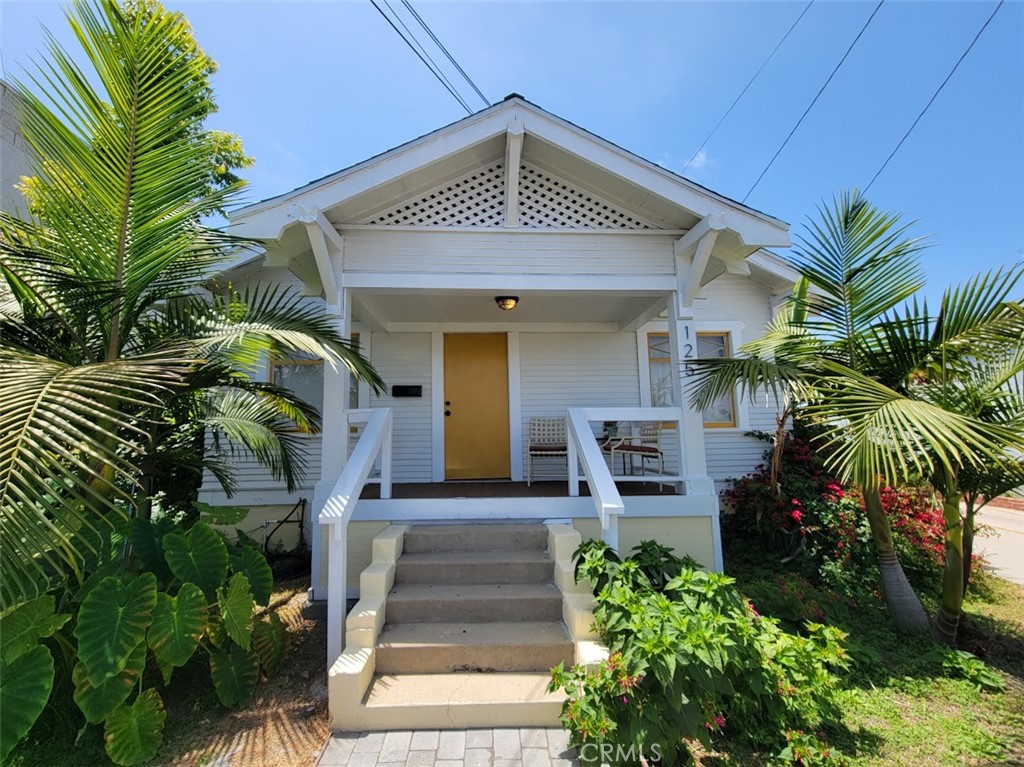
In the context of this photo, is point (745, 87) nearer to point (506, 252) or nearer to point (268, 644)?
point (506, 252)

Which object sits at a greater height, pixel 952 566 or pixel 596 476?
pixel 596 476

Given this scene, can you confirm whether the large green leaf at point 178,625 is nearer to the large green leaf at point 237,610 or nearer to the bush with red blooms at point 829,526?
the large green leaf at point 237,610

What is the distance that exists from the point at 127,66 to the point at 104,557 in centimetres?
276

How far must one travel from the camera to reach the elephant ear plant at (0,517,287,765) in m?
2.21

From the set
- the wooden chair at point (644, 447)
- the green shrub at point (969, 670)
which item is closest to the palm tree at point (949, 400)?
the green shrub at point (969, 670)

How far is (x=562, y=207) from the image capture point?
4684 mm

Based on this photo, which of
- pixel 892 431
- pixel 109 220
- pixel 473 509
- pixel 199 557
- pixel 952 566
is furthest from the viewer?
pixel 473 509

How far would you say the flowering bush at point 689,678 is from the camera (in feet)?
6.49

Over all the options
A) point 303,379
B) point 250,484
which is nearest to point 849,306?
point 303,379

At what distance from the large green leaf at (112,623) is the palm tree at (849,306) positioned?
3981 mm

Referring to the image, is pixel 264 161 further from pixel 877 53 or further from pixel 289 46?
pixel 877 53

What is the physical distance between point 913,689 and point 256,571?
430 centimetres

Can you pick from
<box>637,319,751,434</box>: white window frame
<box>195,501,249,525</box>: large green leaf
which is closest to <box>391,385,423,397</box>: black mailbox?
<box>195,501,249,525</box>: large green leaf

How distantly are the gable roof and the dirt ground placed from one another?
10.8 feet
